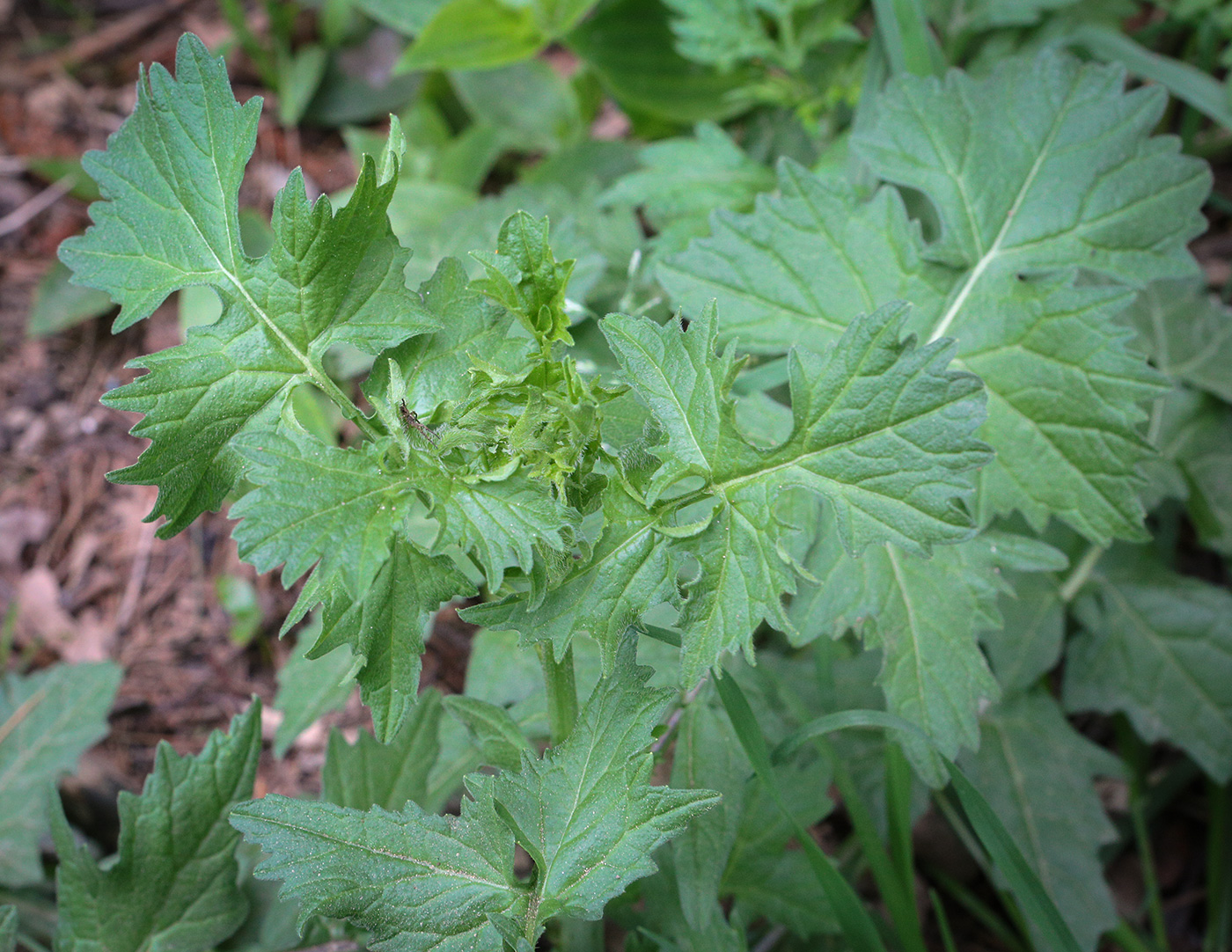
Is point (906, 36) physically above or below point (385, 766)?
above

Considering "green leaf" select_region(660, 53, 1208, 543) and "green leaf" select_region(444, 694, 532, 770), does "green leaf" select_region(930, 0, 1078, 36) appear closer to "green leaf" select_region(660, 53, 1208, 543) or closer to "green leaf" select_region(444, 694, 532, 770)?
"green leaf" select_region(660, 53, 1208, 543)

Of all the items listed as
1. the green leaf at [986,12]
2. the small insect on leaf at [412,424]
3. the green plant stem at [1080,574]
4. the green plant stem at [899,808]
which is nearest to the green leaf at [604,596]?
the small insect on leaf at [412,424]

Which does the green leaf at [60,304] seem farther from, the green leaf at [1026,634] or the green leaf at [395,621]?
the green leaf at [1026,634]

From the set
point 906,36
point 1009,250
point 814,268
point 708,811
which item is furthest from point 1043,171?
point 708,811

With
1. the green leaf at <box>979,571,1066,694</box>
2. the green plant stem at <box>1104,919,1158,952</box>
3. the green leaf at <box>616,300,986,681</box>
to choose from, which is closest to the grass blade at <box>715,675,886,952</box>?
the green leaf at <box>616,300,986,681</box>

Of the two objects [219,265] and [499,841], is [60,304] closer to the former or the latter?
[219,265]

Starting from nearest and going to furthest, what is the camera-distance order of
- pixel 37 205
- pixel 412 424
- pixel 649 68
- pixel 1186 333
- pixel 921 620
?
pixel 412 424, pixel 921 620, pixel 1186 333, pixel 649 68, pixel 37 205

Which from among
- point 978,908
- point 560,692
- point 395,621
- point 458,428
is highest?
point 458,428
